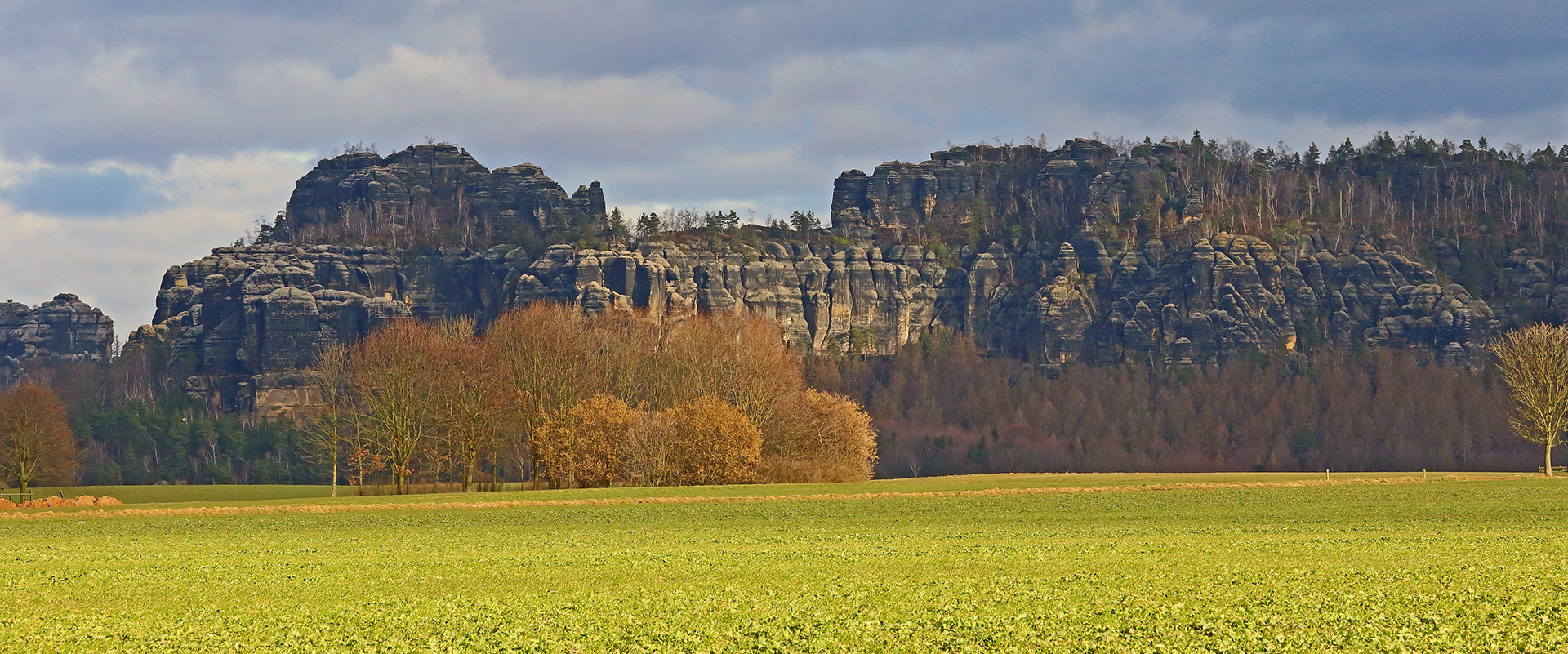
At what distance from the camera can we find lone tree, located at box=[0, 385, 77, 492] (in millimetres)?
116062

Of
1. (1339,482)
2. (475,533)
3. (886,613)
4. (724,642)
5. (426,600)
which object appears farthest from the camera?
(1339,482)

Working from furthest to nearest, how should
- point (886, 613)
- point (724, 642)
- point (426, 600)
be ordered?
1. point (426, 600)
2. point (886, 613)
3. point (724, 642)

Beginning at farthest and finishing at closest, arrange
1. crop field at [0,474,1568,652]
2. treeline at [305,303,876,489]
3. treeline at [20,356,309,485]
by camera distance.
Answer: treeline at [20,356,309,485], treeline at [305,303,876,489], crop field at [0,474,1568,652]

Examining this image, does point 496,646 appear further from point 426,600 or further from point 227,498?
point 227,498

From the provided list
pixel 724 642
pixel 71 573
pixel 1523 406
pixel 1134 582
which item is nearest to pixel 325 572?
pixel 71 573

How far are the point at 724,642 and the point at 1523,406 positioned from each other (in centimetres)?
10367

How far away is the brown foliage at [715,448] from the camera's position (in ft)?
303

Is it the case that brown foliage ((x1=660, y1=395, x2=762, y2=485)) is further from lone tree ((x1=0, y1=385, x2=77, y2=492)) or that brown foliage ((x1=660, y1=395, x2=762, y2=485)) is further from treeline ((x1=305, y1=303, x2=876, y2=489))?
lone tree ((x1=0, y1=385, x2=77, y2=492))

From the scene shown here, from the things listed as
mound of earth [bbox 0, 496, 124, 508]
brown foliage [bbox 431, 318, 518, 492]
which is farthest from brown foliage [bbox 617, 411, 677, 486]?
mound of earth [bbox 0, 496, 124, 508]

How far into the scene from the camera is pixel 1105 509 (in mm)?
61594

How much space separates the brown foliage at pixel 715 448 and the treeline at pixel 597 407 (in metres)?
0.08

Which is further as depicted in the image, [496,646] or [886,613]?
[886,613]

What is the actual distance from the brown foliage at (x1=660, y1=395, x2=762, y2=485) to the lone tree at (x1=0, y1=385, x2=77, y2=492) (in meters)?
54.6

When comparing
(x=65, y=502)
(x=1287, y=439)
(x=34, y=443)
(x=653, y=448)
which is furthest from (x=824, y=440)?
(x=1287, y=439)
